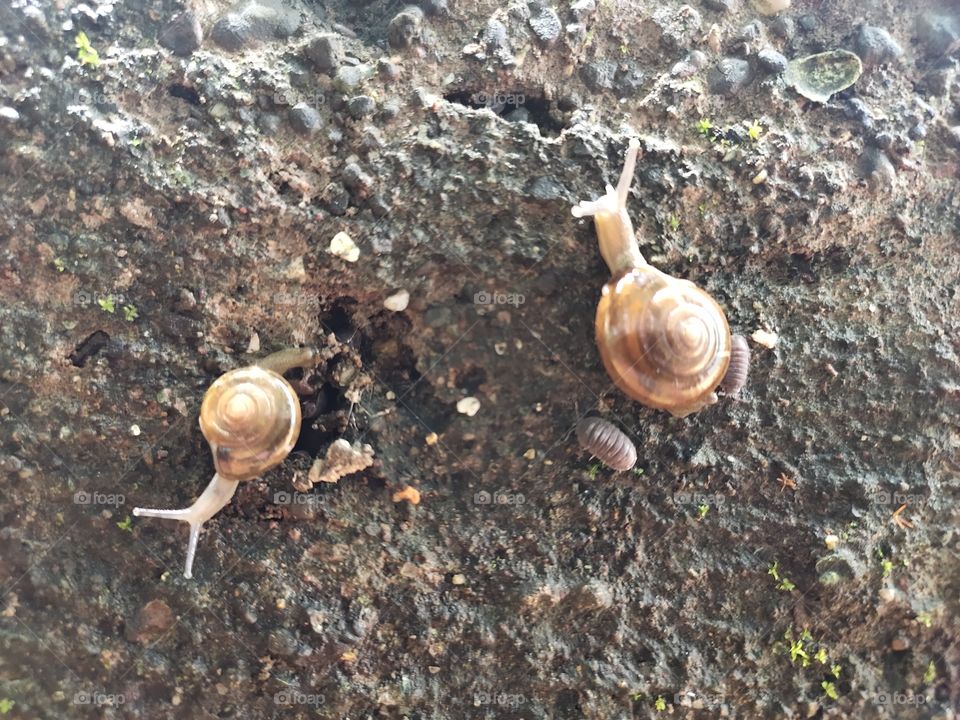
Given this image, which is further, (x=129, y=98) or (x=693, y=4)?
(x=693, y=4)

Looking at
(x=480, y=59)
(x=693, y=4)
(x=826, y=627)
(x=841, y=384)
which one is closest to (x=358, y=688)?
(x=826, y=627)

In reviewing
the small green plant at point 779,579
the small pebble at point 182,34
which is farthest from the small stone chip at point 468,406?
the small pebble at point 182,34

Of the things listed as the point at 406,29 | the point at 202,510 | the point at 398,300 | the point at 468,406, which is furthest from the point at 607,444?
the point at 406,29

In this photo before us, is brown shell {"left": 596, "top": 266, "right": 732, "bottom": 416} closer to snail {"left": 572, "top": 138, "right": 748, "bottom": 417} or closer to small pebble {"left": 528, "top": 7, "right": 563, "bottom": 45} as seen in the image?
snail {"left": 572, "top": 138, "right": 748, "bottom": 417}

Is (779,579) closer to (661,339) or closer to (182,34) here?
(661,339)

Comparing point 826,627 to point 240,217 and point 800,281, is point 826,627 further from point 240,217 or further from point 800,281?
point 240,217

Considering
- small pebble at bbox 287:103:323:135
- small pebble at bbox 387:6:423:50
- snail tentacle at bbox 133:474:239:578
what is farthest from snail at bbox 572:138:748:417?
snail tentacle at bbox 133:474:239:578

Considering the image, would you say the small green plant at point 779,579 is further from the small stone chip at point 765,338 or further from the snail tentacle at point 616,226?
the snail tentacle at point 616,226

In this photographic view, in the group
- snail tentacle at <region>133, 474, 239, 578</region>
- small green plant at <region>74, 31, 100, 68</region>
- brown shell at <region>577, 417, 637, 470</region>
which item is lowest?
snail tentacle at <region>133, 474, 239, 578</region>

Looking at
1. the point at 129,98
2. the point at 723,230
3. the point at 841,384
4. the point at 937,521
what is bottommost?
the point at 937,521
